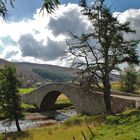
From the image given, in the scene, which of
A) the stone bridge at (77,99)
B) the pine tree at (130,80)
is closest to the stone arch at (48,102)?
the stone bridge at (77,99)

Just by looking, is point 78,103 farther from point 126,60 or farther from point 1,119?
point 126,60

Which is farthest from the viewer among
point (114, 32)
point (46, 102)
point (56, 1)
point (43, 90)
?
point (46, 102)

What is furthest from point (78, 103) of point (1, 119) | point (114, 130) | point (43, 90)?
point (114, 130)

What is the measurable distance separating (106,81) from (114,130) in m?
15.8

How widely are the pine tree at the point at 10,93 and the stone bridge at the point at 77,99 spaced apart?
30.5ft

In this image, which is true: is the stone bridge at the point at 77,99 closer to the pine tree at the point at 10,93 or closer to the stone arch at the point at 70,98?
the stone arch at the point at 70,98

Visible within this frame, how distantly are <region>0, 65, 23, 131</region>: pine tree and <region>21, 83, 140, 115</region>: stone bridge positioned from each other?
928 centimetres

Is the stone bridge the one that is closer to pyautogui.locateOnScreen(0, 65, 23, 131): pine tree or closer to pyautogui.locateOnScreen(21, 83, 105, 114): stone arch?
pyautogui.locateOnScreen(21, 83, 105, 114): stone arch

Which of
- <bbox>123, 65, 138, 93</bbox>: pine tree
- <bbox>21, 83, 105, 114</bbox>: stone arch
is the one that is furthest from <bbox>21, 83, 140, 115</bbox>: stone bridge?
<bbox>123, 65, 138, 93</bbox>: pine tree

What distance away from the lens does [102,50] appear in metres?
36.8

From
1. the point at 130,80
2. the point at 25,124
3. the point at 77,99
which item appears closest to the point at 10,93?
the point at 25,124

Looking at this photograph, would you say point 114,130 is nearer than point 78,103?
Yes

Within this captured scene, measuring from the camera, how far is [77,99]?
63.0m

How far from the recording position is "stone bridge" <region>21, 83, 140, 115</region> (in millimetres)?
45844
